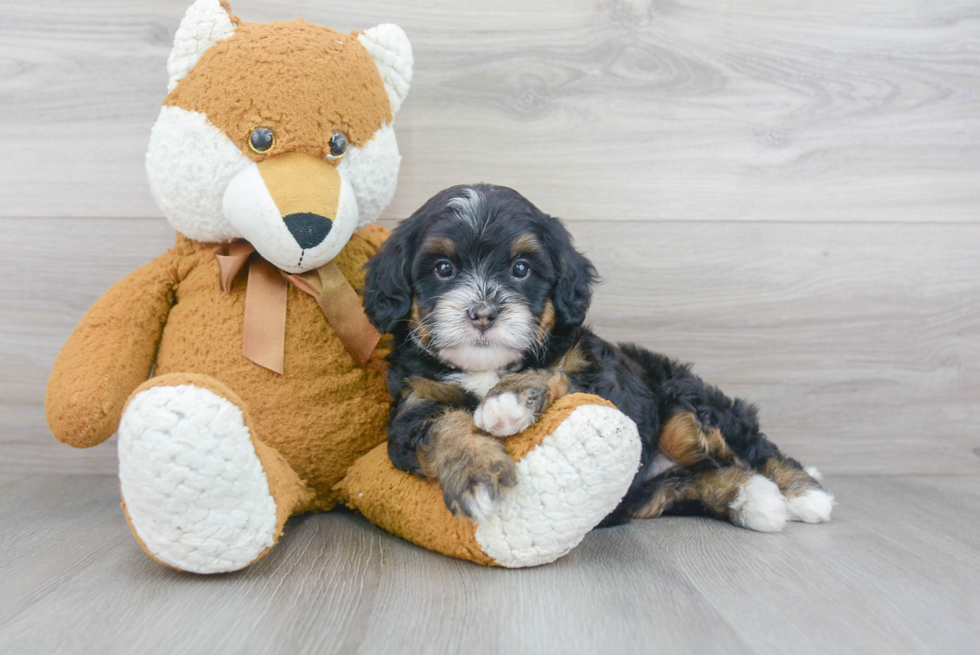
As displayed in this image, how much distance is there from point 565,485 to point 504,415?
0.17 meters

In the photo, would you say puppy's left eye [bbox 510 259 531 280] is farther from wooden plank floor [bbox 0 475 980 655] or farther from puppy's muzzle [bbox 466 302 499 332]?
wooden plank floor [bbox 0 475 980 655]

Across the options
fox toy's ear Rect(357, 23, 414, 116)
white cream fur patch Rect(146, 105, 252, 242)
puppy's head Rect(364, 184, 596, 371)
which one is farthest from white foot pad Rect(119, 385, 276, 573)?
fox toy's ear Rect(357, 23, 414, 116)

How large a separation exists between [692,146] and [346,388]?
1.29m

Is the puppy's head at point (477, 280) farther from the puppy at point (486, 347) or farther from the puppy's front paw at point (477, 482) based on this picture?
the puppy's front paw at point (477, 482)

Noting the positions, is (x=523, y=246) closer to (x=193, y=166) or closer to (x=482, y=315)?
(x=482, y=315)

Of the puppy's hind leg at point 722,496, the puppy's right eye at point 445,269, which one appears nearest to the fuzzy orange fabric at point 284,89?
the puppy's right eye at point 445,269

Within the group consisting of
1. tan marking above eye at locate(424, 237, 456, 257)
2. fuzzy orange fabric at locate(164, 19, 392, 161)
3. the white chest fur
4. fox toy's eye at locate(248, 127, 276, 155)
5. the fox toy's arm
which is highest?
fuzzy orange fabric at locate(164, 19, 392, 161)

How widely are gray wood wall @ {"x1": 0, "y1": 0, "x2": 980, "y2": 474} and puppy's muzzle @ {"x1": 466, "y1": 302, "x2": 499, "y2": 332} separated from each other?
34.6 inches

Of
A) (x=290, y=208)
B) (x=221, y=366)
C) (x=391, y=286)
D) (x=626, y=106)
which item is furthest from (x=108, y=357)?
(x=626, y=106)

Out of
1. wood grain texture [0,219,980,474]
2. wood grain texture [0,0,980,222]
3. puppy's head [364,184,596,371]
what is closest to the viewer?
puppy's head [364,184,596,371]

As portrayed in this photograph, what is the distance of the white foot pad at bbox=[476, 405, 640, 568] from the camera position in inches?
52.5

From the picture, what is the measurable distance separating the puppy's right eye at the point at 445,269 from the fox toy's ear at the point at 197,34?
725 mm

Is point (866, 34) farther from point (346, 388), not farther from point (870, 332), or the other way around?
point (346, 388)

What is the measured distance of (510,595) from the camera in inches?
51.4
